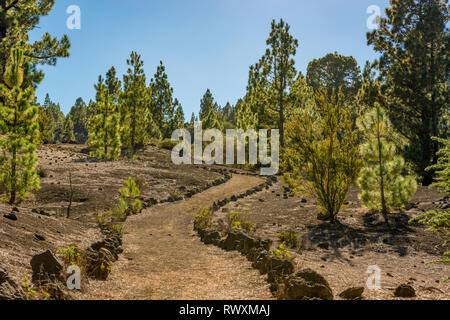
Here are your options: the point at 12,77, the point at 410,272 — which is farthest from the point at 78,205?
the point at 410,272

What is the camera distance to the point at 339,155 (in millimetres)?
10656

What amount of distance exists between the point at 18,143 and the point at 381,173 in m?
11.5

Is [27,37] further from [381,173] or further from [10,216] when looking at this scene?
[381,173]

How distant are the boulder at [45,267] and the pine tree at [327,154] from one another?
8146 mm

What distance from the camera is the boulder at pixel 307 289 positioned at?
4180mm

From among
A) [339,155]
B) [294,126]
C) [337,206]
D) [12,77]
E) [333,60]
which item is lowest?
[337,206]

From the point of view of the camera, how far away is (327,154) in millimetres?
10766

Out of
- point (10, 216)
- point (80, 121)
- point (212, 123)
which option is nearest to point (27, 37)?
point (10, 216)

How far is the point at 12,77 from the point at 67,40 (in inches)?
234

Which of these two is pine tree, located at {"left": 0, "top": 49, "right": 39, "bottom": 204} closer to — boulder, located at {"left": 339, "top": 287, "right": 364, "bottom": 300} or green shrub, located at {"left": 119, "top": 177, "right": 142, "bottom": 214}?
green shrub, located at {"left": 119, "top": 177, "right": 142, "bottom": 214}

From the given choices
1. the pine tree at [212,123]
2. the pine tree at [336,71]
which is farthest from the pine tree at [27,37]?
the pine tree at [336,71]

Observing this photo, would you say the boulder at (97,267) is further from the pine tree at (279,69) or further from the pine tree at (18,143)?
the pine tree at (279,69)

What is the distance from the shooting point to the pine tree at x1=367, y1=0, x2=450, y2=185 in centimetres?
1705

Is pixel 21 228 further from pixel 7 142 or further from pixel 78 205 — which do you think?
pixel 78 205
